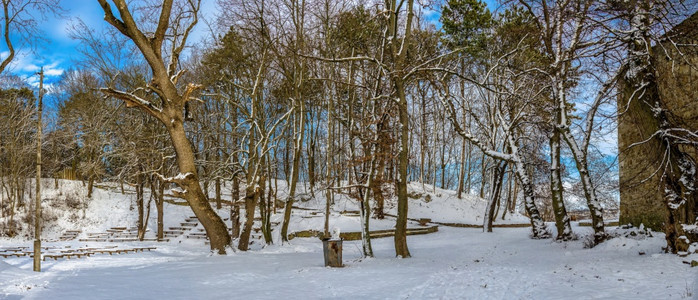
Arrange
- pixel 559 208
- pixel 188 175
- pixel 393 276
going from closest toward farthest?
pixel 393 276, pixel 188 175, pixel 559 208

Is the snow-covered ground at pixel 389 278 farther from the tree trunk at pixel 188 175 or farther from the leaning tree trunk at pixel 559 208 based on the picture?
the tree trunk at pixel 188 175

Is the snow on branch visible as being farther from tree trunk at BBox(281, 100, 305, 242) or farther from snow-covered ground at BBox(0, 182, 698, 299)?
tree trunk at BBox(281, 100, 305, 242)

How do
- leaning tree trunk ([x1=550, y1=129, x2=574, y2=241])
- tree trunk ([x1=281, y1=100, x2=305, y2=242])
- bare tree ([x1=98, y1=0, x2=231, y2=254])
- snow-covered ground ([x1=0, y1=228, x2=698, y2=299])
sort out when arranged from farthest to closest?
tree trunk ([x1=281, y1=100, x2=305, y2=242])
leaning tree trunk ([x1=550, y1=129, x2=574, y2=241])
bare tree ([x1=98, y1=0, x2=231, y2=254])
snow-covered ground ([x1=0, y1=228, x2=698, y2=299])

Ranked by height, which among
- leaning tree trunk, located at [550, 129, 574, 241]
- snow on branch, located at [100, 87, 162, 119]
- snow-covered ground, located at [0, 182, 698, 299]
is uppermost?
snow on branch, located at [100, 87, 162, 119]

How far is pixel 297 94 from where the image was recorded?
1576 cm

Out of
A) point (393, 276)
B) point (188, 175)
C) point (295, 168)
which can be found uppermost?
point (295, 168)

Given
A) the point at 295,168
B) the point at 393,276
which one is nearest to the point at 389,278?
the point at 393,276

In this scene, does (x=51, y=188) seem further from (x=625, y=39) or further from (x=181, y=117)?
(x=625, y=39)

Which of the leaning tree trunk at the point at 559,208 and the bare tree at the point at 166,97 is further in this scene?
the leaning tree trunk at the point at 559,208

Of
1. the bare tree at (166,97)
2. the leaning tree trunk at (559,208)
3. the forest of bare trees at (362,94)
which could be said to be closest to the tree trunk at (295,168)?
the forest of bare trees at (362,94)

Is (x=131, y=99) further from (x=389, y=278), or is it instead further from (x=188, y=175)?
(x=389, y=278)

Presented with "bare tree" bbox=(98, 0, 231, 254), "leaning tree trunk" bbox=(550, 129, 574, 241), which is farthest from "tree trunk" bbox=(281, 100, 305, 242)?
"leaning tree trunk" bbox=(550, 129, 574, 241)

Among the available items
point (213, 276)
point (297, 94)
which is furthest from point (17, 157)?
point (213, 276)

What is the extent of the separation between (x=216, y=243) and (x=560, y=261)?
9.19 meters
